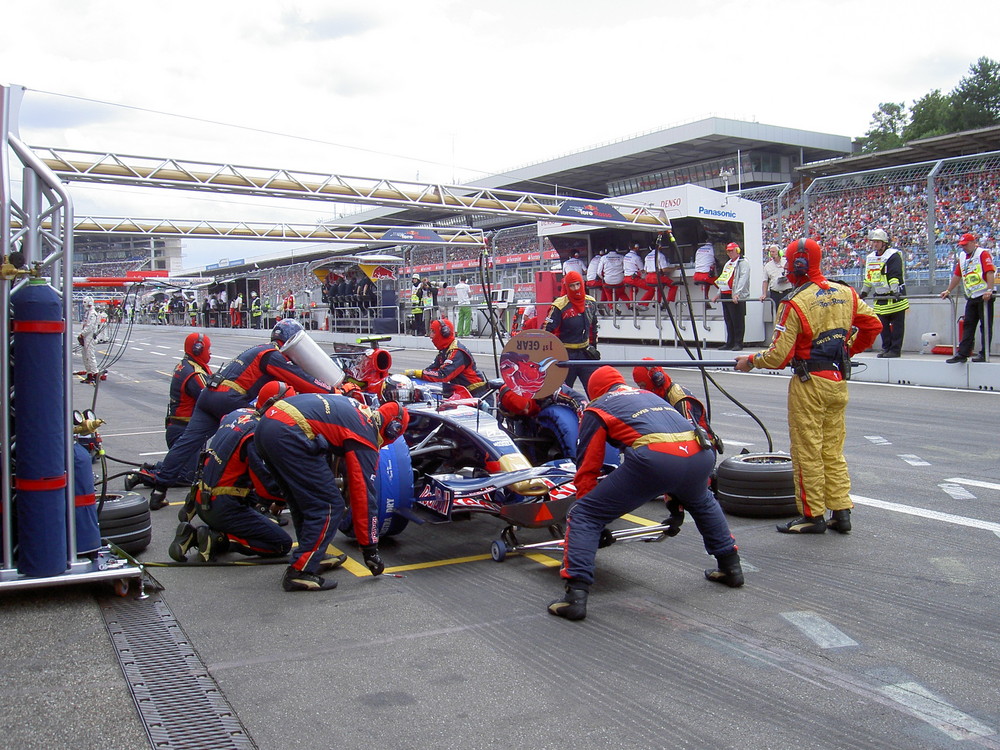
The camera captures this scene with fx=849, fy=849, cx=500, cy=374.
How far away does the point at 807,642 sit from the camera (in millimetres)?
4156

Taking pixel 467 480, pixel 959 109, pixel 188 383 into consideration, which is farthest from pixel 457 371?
pixel 959 109

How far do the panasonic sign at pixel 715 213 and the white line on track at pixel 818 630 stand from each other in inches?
689

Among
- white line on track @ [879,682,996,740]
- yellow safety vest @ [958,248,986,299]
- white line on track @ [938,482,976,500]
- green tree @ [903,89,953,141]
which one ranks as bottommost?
white line on track @ [879,682,996,740]

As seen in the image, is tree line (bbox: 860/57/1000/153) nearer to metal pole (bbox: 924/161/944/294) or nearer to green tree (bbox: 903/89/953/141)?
green tree (bbox: 903/89/953/141)

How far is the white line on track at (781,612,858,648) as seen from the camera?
414 cm

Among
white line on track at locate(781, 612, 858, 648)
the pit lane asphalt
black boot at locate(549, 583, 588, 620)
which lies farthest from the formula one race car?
white line on track at locate(781, 612, 858, 648)

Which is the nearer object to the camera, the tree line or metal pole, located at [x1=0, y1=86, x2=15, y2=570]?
metal pole, located at [x1=0, y1=86, x2=15, y2=570]

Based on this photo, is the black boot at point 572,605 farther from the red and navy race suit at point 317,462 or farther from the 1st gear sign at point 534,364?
the 1st gear sign at point 534,364

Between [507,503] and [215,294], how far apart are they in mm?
50142

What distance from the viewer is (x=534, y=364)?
21.5ft

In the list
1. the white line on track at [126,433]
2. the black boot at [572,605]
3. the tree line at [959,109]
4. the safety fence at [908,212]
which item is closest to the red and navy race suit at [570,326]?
the black boot at [572,605]

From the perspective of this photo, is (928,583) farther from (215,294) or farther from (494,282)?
(215,294)

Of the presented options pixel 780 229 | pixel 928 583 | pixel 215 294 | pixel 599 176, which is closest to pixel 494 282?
pixel 780 229

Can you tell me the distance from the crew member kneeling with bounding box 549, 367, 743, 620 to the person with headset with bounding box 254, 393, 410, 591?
1313 mm
